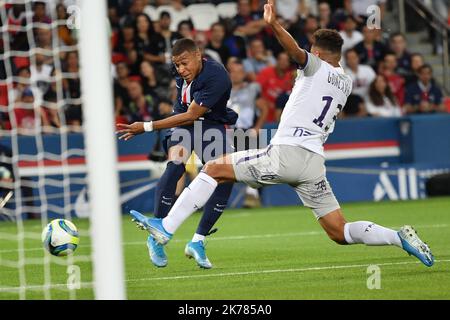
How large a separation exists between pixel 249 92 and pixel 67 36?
3.23m

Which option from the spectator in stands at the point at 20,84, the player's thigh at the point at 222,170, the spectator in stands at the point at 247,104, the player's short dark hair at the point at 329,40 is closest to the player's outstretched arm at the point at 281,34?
the player's short dark hair at the point at 329,40

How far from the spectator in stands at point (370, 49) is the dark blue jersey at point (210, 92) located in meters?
10.0

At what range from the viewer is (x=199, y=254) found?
9.29 m

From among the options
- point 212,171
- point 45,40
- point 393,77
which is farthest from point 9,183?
point 393,77

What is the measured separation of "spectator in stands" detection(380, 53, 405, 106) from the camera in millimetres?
19406

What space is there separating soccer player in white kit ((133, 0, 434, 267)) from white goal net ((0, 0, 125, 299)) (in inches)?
39.5

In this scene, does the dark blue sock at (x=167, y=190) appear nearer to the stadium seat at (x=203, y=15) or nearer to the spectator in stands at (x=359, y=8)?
the stadium seat at (x=203, y=15)

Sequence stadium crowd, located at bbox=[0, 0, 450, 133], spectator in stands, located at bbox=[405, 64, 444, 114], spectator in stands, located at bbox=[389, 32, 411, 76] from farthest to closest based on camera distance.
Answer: spectator in stands, located at bbox=[389, 32, 411, 76] → spectator in stands, located at bbox=[405, 64, 444, 114] → stadium crowd, located at bbox=[0, 0, 450, 133]

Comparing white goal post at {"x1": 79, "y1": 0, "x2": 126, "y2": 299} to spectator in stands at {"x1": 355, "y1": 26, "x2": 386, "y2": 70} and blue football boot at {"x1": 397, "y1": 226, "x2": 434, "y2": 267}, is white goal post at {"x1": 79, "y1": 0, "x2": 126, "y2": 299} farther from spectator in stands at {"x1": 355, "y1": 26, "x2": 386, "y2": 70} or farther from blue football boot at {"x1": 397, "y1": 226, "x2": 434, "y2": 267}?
spectator in stands at {"x1": 355, "y1": 26, "x2": 386, "y2": 70}

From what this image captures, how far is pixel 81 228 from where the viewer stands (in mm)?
14070

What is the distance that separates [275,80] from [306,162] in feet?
33.5

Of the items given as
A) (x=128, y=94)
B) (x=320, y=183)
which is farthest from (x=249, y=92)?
(x=320, y=183)

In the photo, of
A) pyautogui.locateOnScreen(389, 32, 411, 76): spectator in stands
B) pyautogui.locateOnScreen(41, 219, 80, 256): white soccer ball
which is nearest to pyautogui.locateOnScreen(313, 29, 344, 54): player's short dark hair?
pyautogui.locateOnScreen(41, 219, 80, 256): white soccer ball
